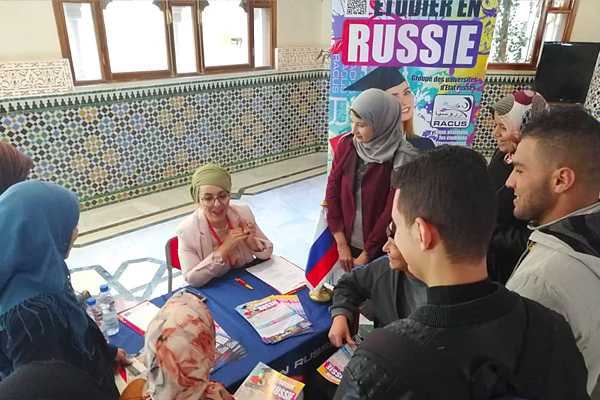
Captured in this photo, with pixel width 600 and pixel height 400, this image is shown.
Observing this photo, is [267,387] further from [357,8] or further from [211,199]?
[357,8]

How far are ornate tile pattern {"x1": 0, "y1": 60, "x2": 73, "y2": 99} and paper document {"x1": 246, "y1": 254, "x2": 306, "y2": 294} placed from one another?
271 centimetres

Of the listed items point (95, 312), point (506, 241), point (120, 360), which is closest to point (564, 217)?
point (506, 241)

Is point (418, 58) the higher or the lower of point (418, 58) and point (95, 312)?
the higher

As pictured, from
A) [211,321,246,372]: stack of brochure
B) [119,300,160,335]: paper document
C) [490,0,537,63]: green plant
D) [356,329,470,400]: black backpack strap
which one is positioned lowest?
[119,300,160,335]: paper document

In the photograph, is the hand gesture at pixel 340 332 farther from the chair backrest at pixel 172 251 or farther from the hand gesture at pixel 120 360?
the chair backrest at pixel 172 251

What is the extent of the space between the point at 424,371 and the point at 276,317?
0.99m

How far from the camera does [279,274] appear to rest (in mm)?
1930

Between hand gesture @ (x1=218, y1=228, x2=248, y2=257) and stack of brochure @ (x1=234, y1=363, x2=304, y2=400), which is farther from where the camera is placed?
hand gesture @ (x1=218, y1=228, x2=248, y2=257)

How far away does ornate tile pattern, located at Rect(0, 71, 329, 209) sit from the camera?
3.57 metres

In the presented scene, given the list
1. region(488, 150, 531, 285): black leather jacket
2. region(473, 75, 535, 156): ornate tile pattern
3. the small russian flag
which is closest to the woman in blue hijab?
the small russian flag

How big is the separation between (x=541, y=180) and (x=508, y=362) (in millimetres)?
625

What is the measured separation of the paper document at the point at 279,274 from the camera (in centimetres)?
184

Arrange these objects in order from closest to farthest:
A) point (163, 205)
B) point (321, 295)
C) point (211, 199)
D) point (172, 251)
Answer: point (321, 295) < point (211, 199) < point (172, 251) < point (163, 205)

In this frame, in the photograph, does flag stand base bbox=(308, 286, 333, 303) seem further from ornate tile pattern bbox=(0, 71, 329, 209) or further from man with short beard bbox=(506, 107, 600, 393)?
ornate tile pattern bbox=(0, 71, 329, 209)
